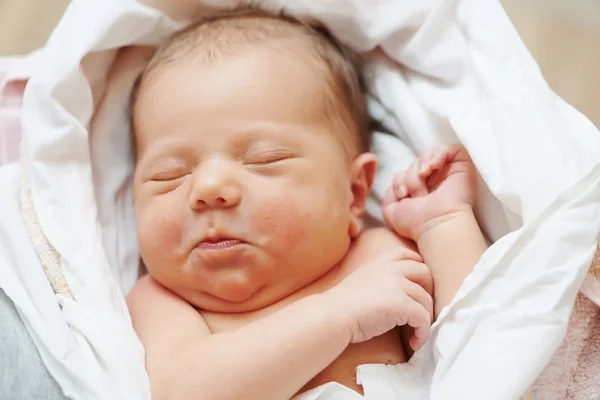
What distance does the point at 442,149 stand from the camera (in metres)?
0.94

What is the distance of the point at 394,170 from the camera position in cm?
104

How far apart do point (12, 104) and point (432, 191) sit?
69 cm

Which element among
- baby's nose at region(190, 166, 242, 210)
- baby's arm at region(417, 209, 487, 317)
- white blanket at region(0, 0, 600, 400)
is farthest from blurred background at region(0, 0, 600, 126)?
baby's nose at region(190, 166, 242, 210)

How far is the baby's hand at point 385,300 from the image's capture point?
30.0 inches

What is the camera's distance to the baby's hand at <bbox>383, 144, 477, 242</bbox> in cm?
91

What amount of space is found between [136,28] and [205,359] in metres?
0.54

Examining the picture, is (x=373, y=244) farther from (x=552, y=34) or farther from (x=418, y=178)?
(x=552, y=34)

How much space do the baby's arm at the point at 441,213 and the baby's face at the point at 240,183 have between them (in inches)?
3.4

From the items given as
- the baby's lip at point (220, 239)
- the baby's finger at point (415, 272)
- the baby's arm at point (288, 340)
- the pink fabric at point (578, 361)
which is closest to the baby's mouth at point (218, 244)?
the baby's lip at point (220, 239)

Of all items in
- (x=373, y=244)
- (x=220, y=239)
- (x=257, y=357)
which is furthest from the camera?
(x=373, y=244)

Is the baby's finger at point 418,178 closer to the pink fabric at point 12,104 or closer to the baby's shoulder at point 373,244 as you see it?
the baby's shoulder at point 373,244

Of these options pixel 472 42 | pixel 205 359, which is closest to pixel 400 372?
pixel 205 359

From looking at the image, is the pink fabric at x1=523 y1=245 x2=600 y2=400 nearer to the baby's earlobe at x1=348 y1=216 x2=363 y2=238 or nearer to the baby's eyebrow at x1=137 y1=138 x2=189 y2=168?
the baby's earlobe at x1=348 y1=216 x2=363 y2=238

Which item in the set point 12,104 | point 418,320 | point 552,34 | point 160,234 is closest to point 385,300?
point 418,320
